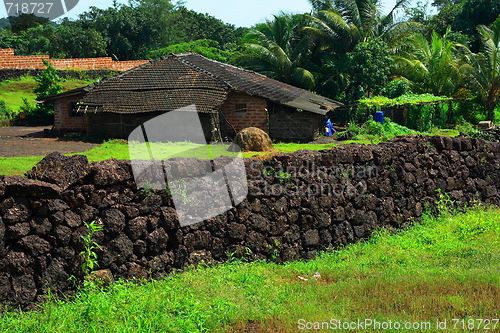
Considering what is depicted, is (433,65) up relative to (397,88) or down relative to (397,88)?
up

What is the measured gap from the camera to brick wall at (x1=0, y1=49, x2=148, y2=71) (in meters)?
43.2

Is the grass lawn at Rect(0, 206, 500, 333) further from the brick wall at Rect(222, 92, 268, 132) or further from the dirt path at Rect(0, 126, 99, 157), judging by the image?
the brick wall at Rect(222, 92, 268, 132)

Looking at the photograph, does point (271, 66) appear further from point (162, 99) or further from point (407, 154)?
point (407, 154)

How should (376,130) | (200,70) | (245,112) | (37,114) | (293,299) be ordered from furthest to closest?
(37,114)
(200,70)
(245,112)
(376,130)
(293,299)

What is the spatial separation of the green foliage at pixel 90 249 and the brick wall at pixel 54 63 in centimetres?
4268

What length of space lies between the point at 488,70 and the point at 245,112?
47.6ft

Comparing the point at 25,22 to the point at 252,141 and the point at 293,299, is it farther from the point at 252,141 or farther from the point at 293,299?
the point at 293,299

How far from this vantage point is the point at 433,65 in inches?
1293

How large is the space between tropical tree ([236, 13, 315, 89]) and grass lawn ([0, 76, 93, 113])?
14501 millimetres

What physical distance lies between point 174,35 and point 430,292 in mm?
59541

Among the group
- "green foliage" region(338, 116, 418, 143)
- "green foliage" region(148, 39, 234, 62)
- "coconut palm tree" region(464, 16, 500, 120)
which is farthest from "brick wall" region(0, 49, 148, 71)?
"coconut palm tree" region(464, 16, 500, 120)

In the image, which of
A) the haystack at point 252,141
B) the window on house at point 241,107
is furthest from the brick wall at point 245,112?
the haystack at point 252,141

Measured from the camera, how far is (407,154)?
9.63m

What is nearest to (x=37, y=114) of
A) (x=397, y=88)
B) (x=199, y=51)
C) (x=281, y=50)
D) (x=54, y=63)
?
(x=54, y=63)
